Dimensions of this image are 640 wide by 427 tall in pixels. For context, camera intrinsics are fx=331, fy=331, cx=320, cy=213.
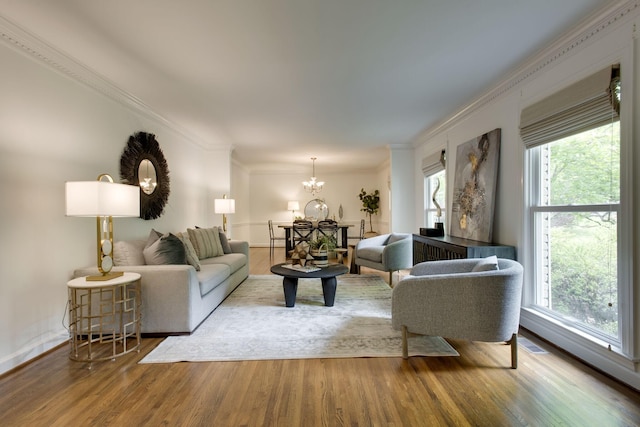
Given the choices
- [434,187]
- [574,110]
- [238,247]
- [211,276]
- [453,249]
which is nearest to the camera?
[574,110]

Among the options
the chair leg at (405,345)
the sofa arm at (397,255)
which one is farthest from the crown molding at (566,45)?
the chair leg at (405,345)

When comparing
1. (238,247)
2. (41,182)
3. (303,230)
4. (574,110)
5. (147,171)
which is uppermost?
(574,110)

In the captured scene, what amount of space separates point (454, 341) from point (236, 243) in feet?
11.8

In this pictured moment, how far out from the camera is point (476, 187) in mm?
4094

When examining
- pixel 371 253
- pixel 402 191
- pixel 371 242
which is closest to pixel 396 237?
pixel 371 242

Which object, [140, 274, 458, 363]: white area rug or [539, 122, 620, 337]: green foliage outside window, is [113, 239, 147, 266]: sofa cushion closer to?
[140, 274, 458, 363]: white area rug

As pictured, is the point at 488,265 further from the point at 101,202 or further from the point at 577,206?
the point at 101,202

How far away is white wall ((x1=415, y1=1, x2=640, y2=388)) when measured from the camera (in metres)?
2.07

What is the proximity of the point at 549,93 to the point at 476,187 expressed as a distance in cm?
144

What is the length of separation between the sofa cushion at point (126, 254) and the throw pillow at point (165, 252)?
63 millimetres

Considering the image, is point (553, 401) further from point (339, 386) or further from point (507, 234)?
point (507, 234)

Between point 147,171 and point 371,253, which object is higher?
point 147,171

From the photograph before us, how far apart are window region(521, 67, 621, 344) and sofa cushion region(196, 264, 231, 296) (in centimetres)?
316

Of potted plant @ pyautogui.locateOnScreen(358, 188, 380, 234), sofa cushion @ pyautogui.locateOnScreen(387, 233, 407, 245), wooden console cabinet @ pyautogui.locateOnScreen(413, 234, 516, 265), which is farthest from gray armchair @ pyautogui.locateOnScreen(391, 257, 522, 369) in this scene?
potted plant @ pyautogui.locateOnScreen(358, 188, 380, 234)
